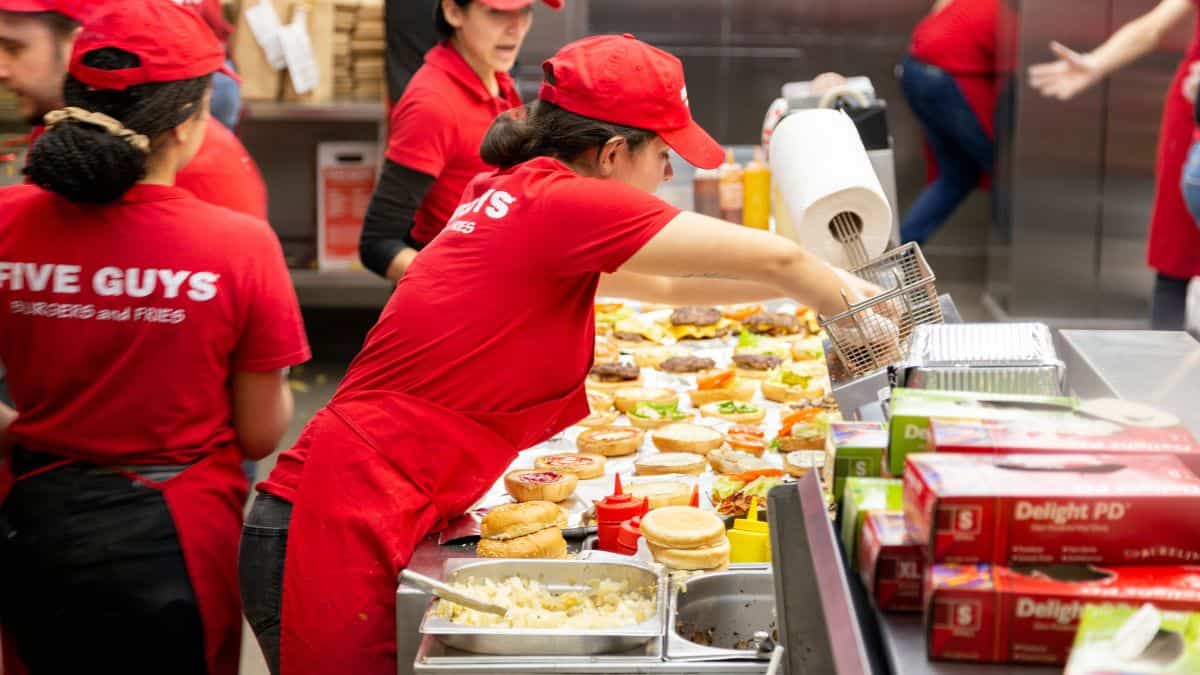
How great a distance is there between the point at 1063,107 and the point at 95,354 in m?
6.01

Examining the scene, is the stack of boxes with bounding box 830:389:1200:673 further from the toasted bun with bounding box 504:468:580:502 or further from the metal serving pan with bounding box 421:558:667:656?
the toasted bun with bounding box 504:468:580:502

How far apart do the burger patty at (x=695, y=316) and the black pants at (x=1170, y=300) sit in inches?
81.0

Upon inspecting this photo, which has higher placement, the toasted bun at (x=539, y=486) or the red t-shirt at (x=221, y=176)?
the red t-shirt at (x=221, y=176)

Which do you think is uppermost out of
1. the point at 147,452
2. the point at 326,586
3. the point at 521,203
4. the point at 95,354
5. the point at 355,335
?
the point at 521,203

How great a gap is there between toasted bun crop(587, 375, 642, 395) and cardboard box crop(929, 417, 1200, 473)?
2.08 metres

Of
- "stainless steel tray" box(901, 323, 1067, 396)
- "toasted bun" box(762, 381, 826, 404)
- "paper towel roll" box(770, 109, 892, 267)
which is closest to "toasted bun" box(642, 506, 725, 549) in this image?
"stainless steel tray" box(901, 323, 1067, 396)

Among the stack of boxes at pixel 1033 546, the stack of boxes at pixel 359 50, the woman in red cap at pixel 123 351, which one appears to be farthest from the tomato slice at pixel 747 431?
the stack of boxes at pixel 359 50

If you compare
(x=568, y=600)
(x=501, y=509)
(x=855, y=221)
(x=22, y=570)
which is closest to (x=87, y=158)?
(x=22, y=570)

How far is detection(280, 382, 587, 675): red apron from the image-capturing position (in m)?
2.38

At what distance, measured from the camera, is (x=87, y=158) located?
2.45 metres

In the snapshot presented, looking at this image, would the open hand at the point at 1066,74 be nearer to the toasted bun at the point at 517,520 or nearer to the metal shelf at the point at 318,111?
the metal shelf at the point at 318,111

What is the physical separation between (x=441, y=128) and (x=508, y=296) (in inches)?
68.7

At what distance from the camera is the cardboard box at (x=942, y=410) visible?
1612 millimetres

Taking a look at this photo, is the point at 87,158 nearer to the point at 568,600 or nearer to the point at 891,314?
the point at 568,600
